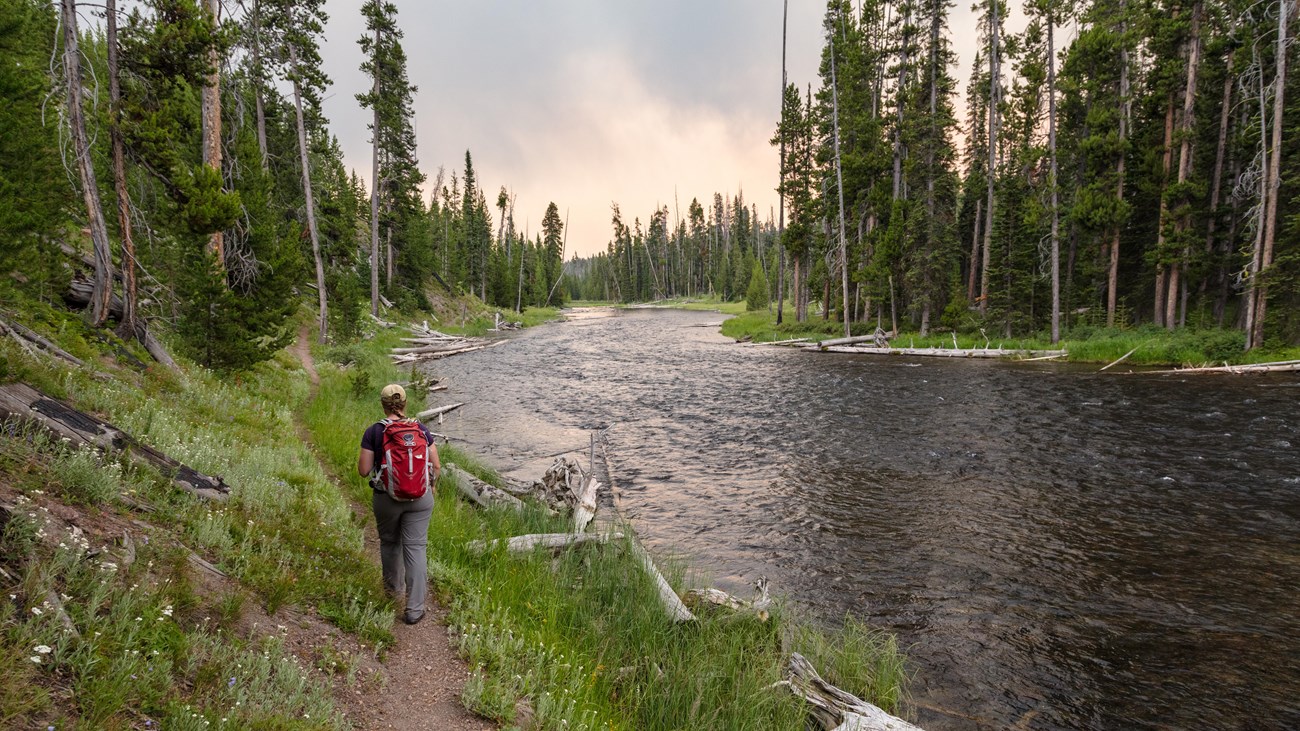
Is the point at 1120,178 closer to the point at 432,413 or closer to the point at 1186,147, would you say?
the point at 1186,147

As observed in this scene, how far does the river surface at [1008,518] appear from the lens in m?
6.07

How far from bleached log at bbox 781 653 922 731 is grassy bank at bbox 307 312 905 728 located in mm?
175

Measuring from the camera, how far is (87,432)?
18.4 ft

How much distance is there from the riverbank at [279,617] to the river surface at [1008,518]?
153 centimetres

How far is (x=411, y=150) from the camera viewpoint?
1881 inches

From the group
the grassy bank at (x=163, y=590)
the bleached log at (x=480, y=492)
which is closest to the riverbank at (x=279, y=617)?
the grassy bank at (x=163, y=590)

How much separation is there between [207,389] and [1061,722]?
14.6 m

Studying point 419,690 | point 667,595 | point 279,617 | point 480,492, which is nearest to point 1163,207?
point 667,595

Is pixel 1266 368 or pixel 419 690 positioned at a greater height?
pixel 1266 368

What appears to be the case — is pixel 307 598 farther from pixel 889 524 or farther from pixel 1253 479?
pixel 1253 479

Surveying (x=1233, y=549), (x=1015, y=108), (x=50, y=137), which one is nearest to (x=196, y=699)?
(x=1233, y=549)

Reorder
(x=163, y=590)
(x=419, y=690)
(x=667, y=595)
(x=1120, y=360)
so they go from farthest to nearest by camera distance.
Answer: (x=1120, y=360) → (x=667, y=595) → (x=419, y=690) → (x=163, y=590)

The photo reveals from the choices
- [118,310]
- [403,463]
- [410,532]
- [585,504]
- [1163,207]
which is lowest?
[585,504]

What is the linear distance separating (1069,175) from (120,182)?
45218mm
